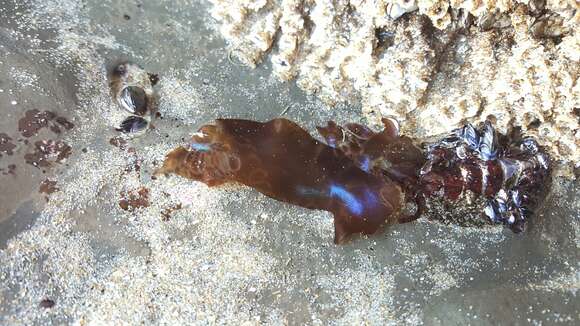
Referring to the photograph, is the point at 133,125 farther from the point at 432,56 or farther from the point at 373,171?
the point at 432,56

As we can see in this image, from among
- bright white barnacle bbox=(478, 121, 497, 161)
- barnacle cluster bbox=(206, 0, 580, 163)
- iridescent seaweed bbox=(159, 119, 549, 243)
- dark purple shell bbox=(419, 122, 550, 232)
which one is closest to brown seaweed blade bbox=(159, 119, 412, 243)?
iridescent seaweed bbox=(159, 119, 549, 243)

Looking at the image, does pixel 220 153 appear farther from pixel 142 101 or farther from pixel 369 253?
pixel 369 253

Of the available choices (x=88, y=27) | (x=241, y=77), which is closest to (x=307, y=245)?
(x=241, y=77)

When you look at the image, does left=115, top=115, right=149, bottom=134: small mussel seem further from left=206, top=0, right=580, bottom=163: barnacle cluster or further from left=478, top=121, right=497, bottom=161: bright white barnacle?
left=478, top=121, right=497, bottom=161: bright white barnacle

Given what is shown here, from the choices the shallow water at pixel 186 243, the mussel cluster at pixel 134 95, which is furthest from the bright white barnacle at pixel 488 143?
the mussel cluster at pixel 134 95

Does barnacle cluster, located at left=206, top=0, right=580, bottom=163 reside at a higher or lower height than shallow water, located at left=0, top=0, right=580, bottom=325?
higher

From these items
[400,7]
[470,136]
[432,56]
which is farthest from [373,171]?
[400,7]


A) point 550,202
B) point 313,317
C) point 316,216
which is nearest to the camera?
point 313,317
